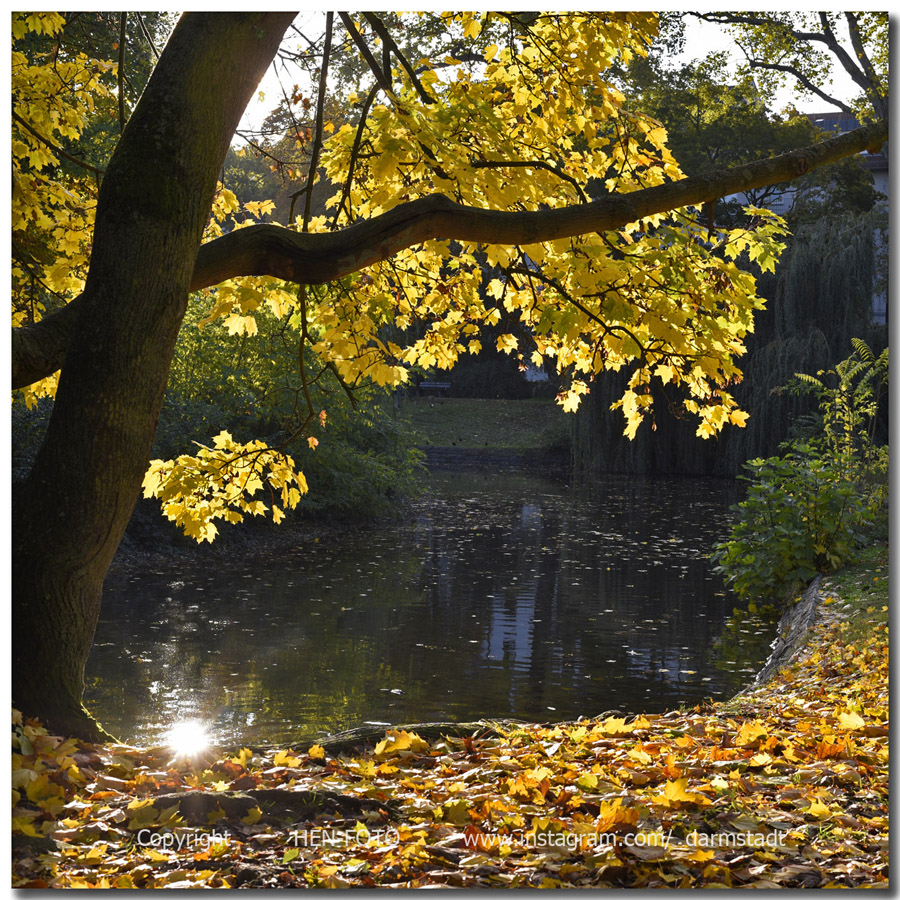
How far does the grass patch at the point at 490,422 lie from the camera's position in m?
29.5

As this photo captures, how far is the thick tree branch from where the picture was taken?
3289 mm

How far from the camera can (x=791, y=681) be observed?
561 cm

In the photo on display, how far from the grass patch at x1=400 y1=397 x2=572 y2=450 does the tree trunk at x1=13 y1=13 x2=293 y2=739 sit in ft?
81.5

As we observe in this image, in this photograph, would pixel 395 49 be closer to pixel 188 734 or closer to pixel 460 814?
pixel 460 814

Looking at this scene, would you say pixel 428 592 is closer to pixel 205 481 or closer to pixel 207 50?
pixel 205 481

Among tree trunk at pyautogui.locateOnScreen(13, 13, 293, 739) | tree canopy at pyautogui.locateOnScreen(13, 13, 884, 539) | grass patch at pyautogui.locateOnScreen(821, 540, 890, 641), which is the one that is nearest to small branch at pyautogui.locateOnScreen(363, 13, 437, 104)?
tree canopy at pyautogui.locateOnScreen(13, 13, 884, 539)

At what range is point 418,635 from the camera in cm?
803

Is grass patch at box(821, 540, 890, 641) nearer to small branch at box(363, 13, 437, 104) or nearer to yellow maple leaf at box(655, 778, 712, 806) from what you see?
yellow maple leaf at box(655, 778, 712, 806)

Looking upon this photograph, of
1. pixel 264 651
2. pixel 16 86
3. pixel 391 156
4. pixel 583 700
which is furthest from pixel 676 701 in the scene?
pixel 16 86

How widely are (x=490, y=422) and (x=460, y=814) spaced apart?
2995 cm

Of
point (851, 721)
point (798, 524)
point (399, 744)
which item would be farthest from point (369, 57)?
point (798, 524)

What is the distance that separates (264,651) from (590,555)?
577 cm

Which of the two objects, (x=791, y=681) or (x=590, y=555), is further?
(x=590, y=555)
